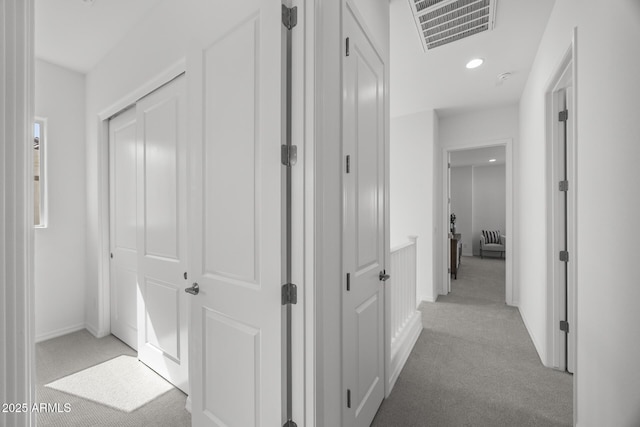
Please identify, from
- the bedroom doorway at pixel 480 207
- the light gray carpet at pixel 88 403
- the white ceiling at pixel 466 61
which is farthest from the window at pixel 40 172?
the bedroom doorway at pixel 480 207

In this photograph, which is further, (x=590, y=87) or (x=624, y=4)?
(x=590, y=87)

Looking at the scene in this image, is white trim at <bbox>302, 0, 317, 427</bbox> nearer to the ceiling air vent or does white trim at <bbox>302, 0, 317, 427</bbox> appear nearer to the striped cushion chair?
the ceiling air vent

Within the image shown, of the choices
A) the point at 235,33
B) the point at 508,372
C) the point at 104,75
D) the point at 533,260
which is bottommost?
the point at 508,372

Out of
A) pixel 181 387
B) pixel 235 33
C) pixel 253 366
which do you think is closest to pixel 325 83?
pixel 235 33

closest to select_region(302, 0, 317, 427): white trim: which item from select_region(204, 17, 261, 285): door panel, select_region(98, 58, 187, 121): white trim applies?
select_region(204, 17, 261, 285): door panel

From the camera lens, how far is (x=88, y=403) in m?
1.92

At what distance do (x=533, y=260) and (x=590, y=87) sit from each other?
6.70 ft

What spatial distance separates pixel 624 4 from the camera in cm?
108

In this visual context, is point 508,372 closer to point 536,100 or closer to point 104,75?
point 536,100

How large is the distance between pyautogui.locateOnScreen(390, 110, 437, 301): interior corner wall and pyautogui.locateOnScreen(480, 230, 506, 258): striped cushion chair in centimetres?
478

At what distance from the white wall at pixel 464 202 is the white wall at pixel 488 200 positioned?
11cm

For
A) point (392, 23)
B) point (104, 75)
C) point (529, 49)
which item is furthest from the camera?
point (104, 75)

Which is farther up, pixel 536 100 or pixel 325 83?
pixel 536 100

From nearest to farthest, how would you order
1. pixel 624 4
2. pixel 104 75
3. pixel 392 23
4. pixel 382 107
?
pixel 624 4
pixel 382 107
pixel 392 23
pixel 104 75
